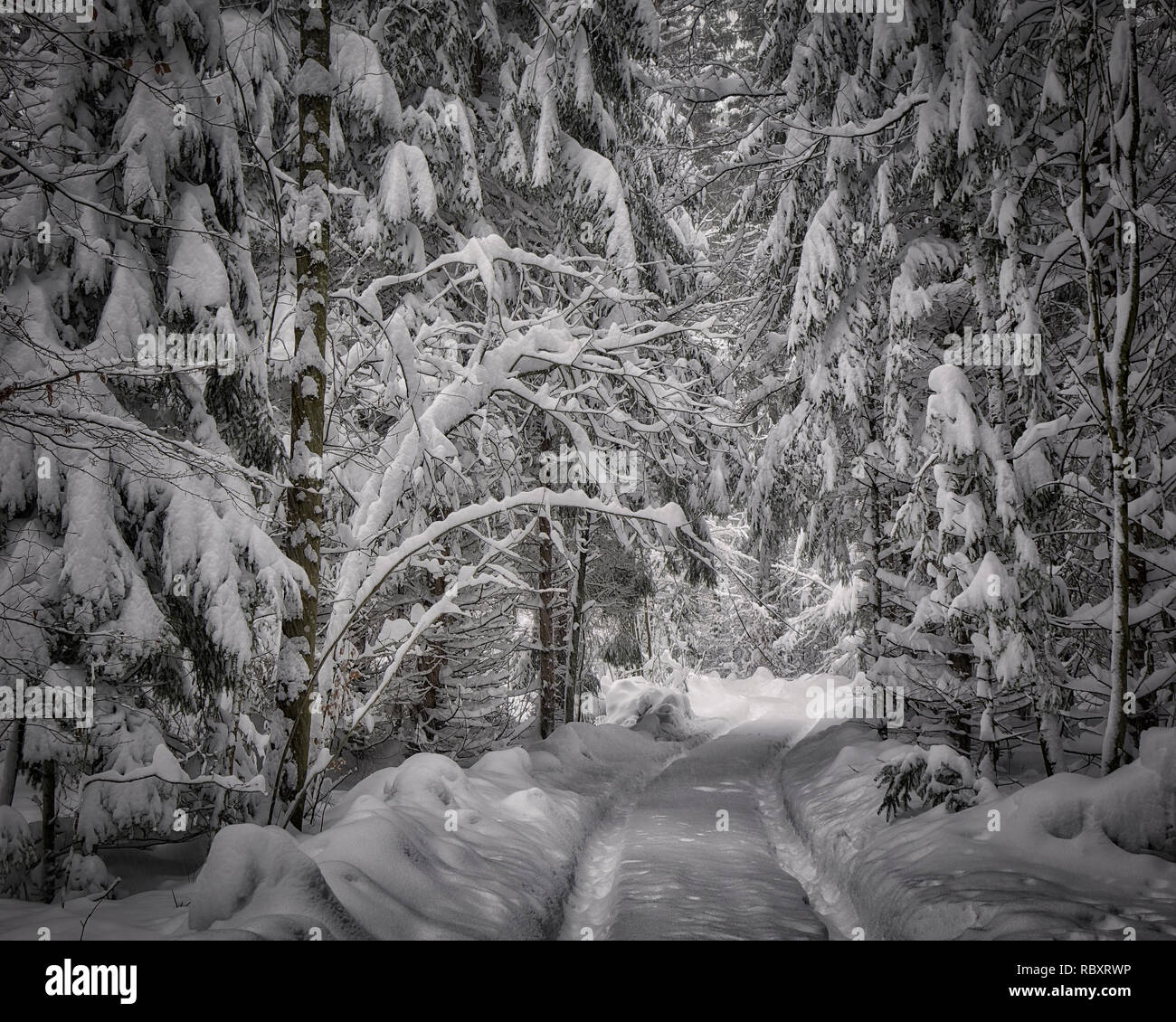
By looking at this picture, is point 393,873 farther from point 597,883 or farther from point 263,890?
point 597,883

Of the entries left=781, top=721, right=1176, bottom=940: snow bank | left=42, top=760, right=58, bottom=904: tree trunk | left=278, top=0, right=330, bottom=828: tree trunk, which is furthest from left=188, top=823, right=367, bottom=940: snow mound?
left=781, top=721, right=1176, bottom=940: snow bank

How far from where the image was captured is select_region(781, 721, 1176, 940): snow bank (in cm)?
444

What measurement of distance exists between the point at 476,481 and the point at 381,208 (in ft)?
12.0

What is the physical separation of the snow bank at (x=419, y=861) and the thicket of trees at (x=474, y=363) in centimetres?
73

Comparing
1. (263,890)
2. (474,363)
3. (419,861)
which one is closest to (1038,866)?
(419,861)

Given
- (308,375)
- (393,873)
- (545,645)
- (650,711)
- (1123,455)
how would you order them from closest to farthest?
(393,873), (1123,455), (308,375), (545,645), (650,711)

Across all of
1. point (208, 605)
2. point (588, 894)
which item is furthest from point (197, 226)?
point (588, 894)

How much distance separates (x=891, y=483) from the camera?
11.7 metres

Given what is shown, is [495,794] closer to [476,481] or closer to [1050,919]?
[476,481]

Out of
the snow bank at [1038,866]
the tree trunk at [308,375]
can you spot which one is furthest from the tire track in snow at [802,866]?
the tree trunk at [308,375]

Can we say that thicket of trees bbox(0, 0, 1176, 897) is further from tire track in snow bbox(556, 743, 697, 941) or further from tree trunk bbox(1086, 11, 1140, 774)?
tire track in snow bbox(556, 743, 697, 941)

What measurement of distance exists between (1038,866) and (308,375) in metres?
6.59

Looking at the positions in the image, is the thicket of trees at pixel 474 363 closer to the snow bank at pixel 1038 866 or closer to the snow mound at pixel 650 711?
the snow bank at pixel 1038 866

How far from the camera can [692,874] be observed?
7.20 meters
